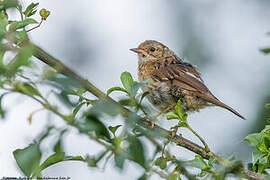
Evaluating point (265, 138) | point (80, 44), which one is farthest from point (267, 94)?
point (265, 138)

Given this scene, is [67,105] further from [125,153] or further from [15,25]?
[15,25]

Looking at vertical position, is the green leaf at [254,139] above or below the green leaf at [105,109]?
above

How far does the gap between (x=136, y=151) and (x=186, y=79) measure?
12.7 ft

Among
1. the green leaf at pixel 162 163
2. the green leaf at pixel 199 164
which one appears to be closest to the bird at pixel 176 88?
the green leaf at pixel 199 164

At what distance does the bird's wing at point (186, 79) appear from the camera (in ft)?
15.4

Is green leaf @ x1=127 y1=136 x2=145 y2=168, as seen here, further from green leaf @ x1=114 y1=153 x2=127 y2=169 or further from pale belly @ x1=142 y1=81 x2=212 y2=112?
pale belly @ x1=142 y1=81 x2=212 y2=112

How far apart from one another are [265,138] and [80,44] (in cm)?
850

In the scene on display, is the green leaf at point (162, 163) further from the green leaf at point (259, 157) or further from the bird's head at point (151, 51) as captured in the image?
the bird's head at point (151, 51)

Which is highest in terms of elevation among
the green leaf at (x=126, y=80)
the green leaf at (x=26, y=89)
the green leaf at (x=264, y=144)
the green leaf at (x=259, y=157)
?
the green leaf at (x=126, y=80)

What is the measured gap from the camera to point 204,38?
10273 millimetres

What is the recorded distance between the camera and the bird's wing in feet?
15.4

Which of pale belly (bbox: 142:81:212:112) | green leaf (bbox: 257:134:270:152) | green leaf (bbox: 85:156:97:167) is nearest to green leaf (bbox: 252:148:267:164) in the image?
green leaf (bbox: 257:134:270:152)

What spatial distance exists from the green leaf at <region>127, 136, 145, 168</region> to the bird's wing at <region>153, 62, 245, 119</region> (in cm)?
332

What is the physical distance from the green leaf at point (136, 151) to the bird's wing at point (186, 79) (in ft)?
10.9
